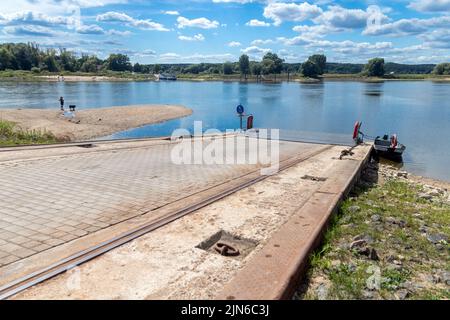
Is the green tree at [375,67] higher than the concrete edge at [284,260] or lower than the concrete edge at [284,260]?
higher

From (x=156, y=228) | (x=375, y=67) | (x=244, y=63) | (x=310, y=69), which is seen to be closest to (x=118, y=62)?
(x=244, y=63)

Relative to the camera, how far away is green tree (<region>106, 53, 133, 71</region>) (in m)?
164

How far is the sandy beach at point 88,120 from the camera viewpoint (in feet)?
81.2

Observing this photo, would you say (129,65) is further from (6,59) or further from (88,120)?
(88,120)

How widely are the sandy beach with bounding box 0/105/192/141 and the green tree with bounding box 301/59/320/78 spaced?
4494 inches

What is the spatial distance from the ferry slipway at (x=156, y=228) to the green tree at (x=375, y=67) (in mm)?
147022

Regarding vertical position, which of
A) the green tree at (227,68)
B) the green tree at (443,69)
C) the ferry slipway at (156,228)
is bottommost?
the ferry slipway at (156,228)

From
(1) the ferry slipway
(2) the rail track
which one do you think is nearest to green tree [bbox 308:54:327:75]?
(1) the ferry slipway

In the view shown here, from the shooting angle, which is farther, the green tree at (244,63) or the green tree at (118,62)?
the green tree at (118,62)

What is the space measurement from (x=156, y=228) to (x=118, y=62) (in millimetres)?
175466

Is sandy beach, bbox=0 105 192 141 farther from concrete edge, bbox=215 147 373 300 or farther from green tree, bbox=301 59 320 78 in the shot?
green tree, bbox=301 59 320 78

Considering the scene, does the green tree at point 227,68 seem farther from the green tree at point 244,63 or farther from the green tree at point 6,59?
the green tree at point 6,59

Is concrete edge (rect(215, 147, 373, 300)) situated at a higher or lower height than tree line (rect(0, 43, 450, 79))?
lower

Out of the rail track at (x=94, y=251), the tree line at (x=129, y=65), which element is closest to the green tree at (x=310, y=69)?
the tree line at (x=129, y=65)
